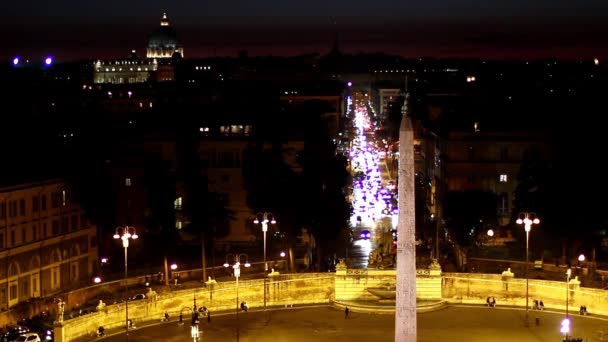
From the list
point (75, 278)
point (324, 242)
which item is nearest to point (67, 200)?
point (75, 278)

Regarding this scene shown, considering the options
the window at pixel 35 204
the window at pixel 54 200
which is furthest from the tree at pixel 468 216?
the window at pixel 35 204

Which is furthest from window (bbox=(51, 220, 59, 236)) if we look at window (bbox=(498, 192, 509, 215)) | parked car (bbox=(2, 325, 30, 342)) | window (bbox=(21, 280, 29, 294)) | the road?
window (bbox=(498, 192, 509, 215))

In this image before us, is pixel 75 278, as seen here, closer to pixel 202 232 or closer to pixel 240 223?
pixel 202 232

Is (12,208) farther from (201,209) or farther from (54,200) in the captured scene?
(201,209)

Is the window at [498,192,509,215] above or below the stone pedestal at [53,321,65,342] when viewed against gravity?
above

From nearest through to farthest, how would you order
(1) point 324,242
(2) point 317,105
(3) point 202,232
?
(3) point 202,232
(1) point 324,242
(2) point 317,105

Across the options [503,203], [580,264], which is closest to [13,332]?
[580,264]

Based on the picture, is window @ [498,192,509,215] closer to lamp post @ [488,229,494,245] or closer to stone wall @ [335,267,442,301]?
lamp post @ [488,229,494,245]
